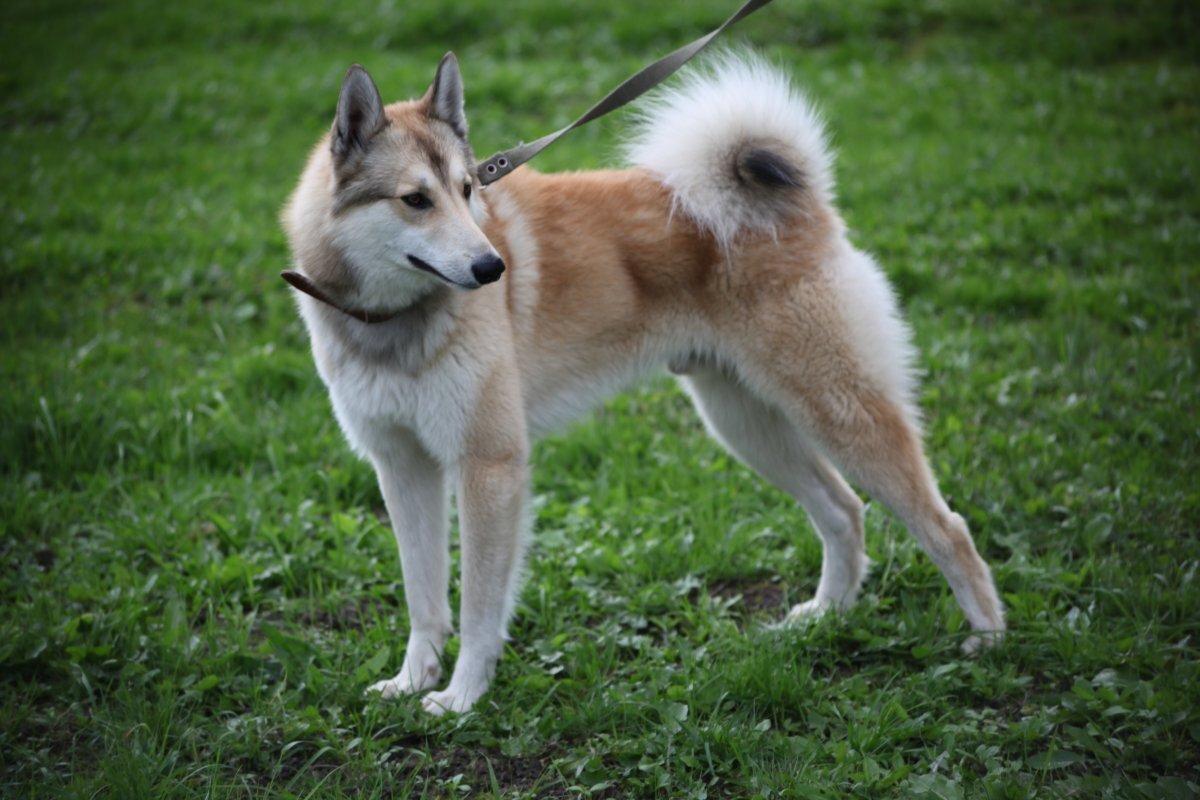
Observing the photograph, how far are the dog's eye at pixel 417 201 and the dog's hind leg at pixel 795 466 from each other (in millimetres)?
1103

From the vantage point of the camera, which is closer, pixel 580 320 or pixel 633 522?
pixel 580 320


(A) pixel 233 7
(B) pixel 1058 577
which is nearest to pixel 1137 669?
(B) pixel 1058 577

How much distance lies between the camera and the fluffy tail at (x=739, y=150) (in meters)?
3.22

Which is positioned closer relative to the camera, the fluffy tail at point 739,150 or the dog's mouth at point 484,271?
the dog's mouth at point 484,271

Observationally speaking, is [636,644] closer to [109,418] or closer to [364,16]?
[109,418]

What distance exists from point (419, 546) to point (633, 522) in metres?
0.95

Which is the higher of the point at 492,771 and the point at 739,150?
the point at 739,150

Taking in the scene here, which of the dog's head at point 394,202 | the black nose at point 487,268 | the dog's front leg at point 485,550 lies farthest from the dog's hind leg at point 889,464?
the dog's head at point 394,202

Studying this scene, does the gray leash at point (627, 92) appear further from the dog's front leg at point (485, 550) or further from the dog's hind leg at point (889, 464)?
the dog's hind leg at point (889, 464)

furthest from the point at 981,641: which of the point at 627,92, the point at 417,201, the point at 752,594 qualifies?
the point at 417,201

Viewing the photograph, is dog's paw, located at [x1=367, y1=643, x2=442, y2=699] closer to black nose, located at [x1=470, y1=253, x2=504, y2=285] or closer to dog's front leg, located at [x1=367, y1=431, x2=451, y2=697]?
dog's front leg, located at [x1=367, y1=431, x2=451, y2=697]

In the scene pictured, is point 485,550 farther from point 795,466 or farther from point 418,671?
point 795,466

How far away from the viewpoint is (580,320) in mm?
3236

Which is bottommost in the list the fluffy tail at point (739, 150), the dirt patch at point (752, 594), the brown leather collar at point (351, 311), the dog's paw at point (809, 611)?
the dirt patch at point (752, 594)
